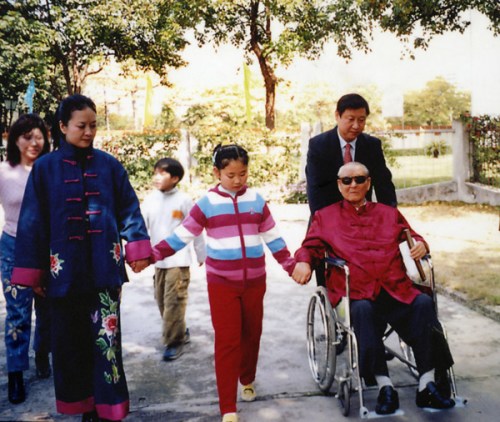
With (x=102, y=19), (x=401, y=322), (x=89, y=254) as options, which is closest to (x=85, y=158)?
(x=89, y=254)

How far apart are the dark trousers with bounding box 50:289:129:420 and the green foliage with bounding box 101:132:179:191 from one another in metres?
10.6

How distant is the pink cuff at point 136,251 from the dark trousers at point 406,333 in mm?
1168

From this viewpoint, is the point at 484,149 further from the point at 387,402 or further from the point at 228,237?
the point at 387,402

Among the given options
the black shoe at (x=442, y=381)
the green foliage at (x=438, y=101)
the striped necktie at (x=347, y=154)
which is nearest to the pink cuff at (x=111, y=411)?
the black shoe at (x=442, y=381)

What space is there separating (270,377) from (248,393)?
0.35 metres

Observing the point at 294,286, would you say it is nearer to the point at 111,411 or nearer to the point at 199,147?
the point at 111,411

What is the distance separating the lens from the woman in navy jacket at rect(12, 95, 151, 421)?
111 inches

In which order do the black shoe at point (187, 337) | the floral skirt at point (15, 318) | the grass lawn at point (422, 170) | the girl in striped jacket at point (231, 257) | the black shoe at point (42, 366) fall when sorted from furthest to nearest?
1. the grass lawn at point (422, 170)
2. the black shoe at point (187, 337)
3. the black shoe at point (42, 366)
4. the floral skirt at point (15, 318)
5. the girl in striped jacket at point (231, 257)

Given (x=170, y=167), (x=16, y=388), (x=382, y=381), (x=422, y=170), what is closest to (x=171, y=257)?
(x=170, y=167)

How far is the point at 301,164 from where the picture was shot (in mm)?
13391

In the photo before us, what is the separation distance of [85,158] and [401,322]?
1935mm

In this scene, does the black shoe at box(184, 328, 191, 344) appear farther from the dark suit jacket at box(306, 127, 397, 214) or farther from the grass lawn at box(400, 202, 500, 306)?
the grass lawn at box(400, 202, 500, 306)

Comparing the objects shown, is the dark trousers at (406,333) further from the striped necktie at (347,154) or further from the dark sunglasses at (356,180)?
the striped necktie at (347,154)

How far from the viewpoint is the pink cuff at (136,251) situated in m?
2.99
